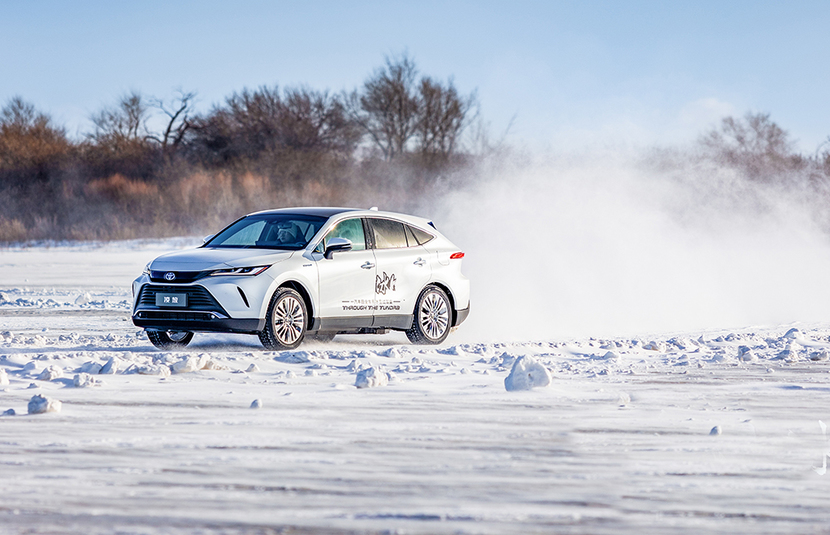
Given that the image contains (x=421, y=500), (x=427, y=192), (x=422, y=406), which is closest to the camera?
(x=421, y=500)

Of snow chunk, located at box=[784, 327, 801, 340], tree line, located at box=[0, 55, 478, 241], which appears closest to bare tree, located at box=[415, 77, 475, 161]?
tree line, located at box=[0, 55, 478, 241]

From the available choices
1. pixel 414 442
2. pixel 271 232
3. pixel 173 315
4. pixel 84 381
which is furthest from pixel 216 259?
pixel 414 442

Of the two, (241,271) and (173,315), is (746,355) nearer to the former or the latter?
(241,271)

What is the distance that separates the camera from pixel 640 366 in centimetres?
1060

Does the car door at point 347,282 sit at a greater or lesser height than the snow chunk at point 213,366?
greater

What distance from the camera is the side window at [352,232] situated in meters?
12.2

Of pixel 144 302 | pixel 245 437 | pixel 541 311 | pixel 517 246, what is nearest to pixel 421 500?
pixel 245 437

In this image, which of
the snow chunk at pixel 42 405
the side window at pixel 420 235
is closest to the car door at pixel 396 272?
the side window at pixel 420 235

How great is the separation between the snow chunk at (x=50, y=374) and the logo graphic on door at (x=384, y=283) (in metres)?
4.09

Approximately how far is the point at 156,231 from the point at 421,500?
1556 inches

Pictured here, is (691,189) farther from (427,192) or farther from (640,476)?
(640,476)

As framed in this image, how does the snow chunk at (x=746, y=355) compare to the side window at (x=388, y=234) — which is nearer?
the snow chunk at (x=746, y=355)

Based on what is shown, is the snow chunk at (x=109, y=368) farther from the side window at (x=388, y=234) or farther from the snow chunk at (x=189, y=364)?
the side window at (x=388, y=234)

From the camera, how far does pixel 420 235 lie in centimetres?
1314
